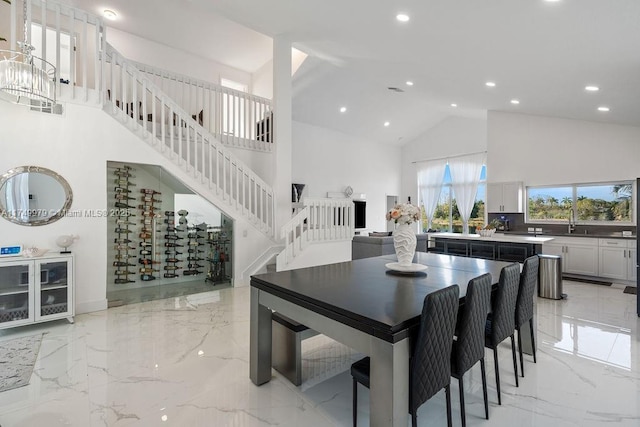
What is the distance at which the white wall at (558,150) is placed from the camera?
634cm

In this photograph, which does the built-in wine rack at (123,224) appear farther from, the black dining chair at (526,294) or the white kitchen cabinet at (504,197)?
the white kitchen cabinet at (504,197)

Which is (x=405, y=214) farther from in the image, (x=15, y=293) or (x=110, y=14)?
(x=110, y=14)

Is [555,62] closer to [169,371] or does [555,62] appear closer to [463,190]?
[169,371]

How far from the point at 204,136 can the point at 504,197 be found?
7068 mm

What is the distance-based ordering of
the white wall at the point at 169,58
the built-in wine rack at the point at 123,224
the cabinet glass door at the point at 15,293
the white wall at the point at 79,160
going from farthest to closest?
the white wall at the point at 169,58
the built-in wine rack at the point at 123,224
the white wall at the point at 79,160
the cabinet glass door at the point at 15,293

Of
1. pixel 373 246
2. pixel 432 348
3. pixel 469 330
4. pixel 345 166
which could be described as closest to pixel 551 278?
pixel 373 246

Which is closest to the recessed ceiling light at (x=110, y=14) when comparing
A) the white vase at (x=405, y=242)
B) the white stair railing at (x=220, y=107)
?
the white stair railing at (x=220, y=107)

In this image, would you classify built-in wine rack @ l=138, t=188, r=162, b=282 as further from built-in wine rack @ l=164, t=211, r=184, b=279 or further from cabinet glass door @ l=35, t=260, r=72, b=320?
cabinet glass door @ l=35, t=260, r=72, b=320

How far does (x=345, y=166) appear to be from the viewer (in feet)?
33.5

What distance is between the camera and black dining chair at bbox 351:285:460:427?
167 centimetres

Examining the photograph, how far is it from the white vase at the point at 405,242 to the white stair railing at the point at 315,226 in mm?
3010

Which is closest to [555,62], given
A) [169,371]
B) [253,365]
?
[253,365]

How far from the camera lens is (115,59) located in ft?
15.9

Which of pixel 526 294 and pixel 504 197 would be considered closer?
pixel 526 294
